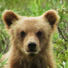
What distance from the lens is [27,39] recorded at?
18.8 ft

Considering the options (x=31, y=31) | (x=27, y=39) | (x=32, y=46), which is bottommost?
(x=32, y=46)

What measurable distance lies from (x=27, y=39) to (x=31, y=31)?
0.65 feet

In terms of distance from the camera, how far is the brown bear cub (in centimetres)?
590

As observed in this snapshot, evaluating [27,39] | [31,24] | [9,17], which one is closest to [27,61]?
[27,39]

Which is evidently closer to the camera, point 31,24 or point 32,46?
point 32,46

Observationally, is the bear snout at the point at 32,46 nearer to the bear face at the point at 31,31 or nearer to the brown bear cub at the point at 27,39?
the bear face at the point at 31,31

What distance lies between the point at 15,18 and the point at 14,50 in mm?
673

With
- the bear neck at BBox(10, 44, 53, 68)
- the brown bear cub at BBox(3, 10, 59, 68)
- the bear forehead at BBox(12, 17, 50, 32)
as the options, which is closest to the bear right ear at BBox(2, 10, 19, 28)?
the brown bear cub at BBox(3, 10, 59, 68)

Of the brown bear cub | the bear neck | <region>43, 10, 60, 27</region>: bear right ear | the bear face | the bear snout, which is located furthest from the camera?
<region>43, 10, 60, 27</region>: bear right ear

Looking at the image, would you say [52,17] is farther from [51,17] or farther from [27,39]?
[27,39]

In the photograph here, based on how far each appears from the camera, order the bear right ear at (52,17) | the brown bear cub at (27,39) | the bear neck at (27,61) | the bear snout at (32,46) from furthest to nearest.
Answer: the bear right ear at (52,17), the bear neck at (27,61), the brown bear cub at (27,39), the bear snout at (32,46)

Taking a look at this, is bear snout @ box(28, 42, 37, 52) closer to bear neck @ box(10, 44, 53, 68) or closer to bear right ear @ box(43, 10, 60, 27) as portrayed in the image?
bear neck @ box(10, 44, 53, 68)

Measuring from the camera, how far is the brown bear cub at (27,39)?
590cm

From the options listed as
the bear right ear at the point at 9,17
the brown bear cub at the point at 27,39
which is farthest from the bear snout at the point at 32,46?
the bear right ear at the point at 9,17
